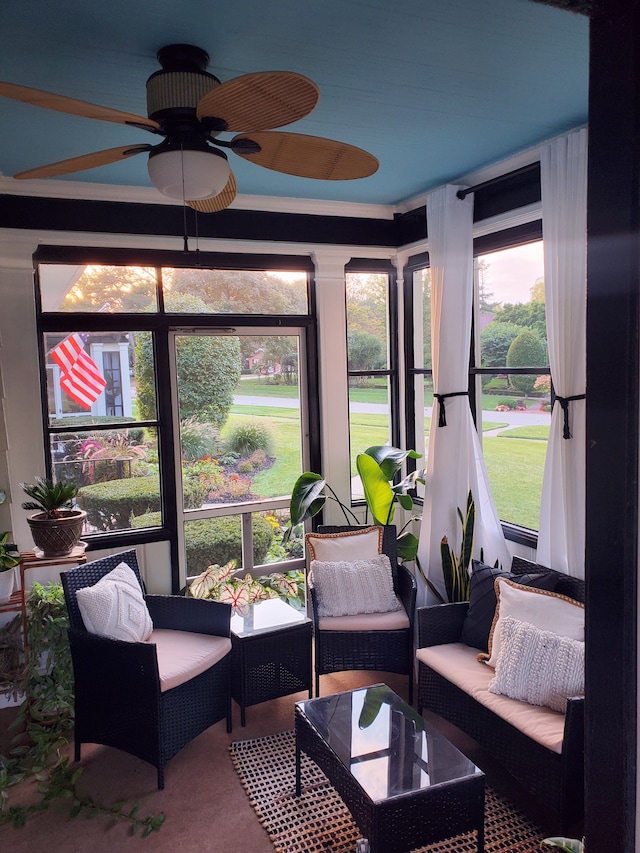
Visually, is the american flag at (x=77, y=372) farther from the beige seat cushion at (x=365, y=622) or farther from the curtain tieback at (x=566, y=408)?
the curtain tieback at (x=566, y=408)

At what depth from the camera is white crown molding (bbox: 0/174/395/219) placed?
3.74 m

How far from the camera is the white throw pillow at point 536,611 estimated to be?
2.85 meters

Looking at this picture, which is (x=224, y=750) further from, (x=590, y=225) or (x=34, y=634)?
(x=590, y=225)

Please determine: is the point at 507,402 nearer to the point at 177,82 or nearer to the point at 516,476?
the point at 516,476

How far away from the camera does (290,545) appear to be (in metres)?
4.80

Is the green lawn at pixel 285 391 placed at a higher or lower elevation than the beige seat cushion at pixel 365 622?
higher

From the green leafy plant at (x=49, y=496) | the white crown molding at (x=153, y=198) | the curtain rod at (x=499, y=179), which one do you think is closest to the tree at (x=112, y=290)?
the white crown molding at (x=153, y=198)

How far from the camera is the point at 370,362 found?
4953 millimetres

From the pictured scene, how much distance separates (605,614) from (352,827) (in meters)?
2.15

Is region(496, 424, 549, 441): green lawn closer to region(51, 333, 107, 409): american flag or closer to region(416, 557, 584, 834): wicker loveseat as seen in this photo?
region(416, 557, 584, 834): wicker loveseat

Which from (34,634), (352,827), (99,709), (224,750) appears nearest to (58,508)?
(34,634)

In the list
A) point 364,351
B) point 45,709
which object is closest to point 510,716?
point 45,709

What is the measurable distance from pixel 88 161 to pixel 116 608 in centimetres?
200

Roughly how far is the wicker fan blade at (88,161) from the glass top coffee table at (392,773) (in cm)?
227
